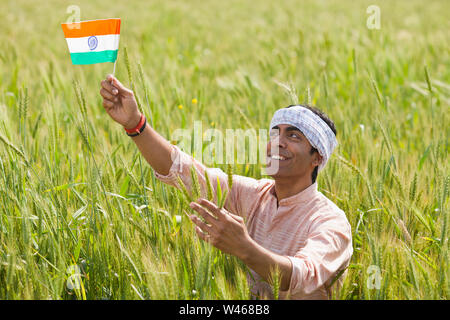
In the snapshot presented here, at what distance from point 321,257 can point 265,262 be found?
0.19 m

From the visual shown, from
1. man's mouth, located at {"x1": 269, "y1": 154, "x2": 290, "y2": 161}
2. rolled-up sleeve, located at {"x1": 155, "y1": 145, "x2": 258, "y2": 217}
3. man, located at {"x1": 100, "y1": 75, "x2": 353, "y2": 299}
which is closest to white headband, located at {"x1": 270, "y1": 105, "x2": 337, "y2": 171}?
man, located at {"x1": 100, "y1": 75, "x2": 353, "y2": 299}

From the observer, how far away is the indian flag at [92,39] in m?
1.64

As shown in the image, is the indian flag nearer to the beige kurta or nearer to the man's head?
the beige kurta

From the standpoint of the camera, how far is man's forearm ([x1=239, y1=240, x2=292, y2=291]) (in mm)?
1397

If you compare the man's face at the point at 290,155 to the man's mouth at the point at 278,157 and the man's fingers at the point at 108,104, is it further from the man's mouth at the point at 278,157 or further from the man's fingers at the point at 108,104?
the man's fingers at the point at 108,104

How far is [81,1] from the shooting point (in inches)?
418

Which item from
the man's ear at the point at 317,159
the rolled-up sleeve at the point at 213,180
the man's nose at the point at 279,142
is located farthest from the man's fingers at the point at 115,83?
the man's ear at the point at 317,159

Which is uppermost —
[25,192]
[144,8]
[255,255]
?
[144,8]

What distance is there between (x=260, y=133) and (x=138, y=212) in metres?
0.97

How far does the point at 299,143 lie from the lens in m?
1.77

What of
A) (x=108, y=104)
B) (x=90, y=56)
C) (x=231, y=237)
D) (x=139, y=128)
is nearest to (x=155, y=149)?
(x=139, y=128)
